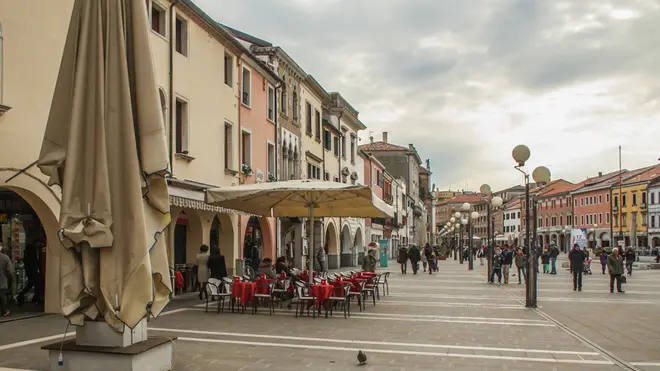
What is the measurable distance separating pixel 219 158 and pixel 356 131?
26.5m

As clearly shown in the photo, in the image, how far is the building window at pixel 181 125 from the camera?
763 inches

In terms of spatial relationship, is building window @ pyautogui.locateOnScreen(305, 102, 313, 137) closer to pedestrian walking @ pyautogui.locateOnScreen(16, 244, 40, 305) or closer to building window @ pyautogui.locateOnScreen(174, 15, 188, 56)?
building window @ pyautogui.locateOnScreen(174, 15, 188, 56)

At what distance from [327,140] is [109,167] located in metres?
32.9

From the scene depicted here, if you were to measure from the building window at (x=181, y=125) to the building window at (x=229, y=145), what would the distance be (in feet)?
11.2

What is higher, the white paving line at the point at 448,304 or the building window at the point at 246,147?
the building window at the point at 246,147

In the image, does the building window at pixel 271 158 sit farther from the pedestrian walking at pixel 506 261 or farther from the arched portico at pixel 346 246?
the arched portico at pixel 346 246

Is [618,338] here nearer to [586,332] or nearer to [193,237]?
[586,332]

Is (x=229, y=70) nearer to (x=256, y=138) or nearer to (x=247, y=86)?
(x=247, y=86)

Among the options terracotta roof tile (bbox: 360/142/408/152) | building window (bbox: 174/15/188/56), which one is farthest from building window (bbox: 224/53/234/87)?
terracotta roof tile (bbox: 360/142/408/152)

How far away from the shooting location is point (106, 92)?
21.4ft

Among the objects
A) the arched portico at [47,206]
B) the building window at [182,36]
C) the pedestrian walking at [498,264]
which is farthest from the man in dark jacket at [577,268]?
the arched portico at [47,206]

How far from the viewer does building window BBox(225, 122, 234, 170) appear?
23.1 meters

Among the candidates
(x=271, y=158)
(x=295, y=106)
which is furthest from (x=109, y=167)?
(x=295, y=106)

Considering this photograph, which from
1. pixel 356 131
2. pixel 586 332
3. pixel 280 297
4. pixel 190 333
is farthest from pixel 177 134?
pixel 356 131
